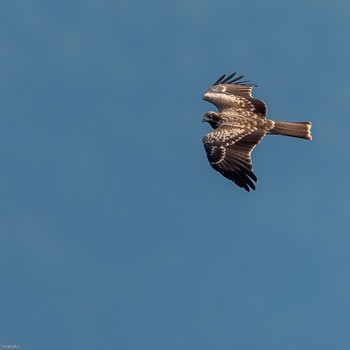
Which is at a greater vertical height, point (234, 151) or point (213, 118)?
point (213, 118)

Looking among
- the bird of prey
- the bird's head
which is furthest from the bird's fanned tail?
the bird's head

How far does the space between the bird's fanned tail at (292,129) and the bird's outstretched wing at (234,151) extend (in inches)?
31.6

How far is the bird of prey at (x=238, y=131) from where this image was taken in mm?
49469

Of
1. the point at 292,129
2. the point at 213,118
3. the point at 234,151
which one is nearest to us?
the point at 234,151

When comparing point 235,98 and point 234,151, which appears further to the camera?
point 235,98

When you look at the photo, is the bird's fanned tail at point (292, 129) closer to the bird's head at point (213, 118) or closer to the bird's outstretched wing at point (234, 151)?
the bird's outstretched wing at point (234, 151)

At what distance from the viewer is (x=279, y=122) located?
52.8 meters

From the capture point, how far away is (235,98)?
56719mm

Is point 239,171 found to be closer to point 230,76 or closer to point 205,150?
point 205,150

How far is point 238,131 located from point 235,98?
4.84 meters

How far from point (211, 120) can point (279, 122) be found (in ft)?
10.5

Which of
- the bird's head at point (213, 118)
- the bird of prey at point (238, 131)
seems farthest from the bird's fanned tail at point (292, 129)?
the bird's head at point (213, 118)

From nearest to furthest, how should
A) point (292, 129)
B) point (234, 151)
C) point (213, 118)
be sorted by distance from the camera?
1. point (234, 151)
2. point (292, 129)
3. point (213, 118)

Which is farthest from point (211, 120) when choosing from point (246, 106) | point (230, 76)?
point (230, 76)
